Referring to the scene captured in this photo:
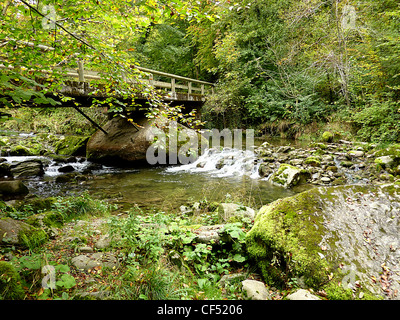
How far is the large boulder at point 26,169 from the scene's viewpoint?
8.68 metres

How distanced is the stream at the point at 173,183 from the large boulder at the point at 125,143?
558 mm

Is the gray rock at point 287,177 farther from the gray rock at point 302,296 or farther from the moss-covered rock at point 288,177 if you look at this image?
the gray rock at point 302,296

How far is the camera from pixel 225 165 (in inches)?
371

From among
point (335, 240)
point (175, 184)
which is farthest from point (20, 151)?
point (335, 240)

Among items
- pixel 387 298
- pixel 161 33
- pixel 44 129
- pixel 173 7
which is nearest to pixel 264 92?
pixel 161 33

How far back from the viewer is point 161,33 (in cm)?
1923

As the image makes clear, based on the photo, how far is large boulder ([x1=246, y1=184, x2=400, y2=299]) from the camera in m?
1.88

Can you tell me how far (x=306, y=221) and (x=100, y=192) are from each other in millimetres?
6175

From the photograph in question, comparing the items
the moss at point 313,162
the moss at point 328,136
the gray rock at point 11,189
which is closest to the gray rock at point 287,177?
the moss at point 313,162

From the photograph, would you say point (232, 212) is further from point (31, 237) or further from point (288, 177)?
point (288, 177)

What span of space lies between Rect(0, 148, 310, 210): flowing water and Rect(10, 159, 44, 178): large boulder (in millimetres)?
347

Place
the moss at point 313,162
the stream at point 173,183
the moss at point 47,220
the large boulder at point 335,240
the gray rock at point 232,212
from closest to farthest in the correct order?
1. the large boulder at point 335,240
2. the moss at point 47,220
3. the gray rock at point 232,212
4. the stream at point 173,183
5. the moss at point 313,162

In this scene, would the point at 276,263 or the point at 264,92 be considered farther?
the point at 264,92
